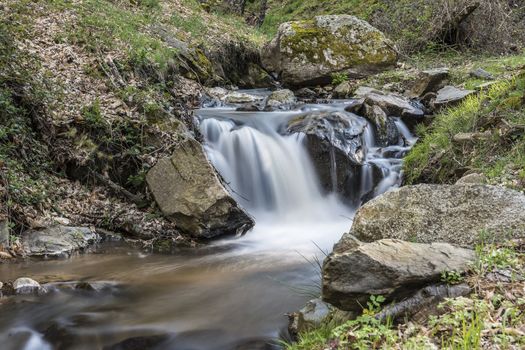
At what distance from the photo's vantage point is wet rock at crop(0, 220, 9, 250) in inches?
241

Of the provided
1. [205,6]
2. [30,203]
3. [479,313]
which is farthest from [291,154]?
[205,6]

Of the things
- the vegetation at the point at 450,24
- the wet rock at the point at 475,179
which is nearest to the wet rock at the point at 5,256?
the wet rock at the point at 475,179

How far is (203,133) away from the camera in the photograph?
9.37m

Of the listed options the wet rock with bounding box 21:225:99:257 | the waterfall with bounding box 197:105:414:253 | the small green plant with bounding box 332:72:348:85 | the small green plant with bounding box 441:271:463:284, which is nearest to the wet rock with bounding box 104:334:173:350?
the small green plant with bounding box 441:271:463:284

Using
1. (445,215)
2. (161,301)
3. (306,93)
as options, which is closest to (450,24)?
(306,93)

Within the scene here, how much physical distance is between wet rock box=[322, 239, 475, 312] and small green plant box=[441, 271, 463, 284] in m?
0.03

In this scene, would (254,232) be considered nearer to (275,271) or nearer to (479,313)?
(275,271)

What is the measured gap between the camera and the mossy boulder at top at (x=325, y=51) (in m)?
13.7

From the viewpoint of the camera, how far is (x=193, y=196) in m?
7.18

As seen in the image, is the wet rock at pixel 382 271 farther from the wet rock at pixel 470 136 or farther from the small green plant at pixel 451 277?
the wet rock at pixel 470 136

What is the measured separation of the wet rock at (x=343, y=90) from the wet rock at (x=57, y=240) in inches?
317

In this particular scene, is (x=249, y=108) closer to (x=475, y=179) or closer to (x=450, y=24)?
(x=475, y=179)

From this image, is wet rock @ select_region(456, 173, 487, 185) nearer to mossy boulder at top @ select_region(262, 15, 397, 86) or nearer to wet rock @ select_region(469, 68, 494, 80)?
wet rock @ select_region(469, 68, 494, 80)

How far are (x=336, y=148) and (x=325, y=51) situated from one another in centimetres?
575
